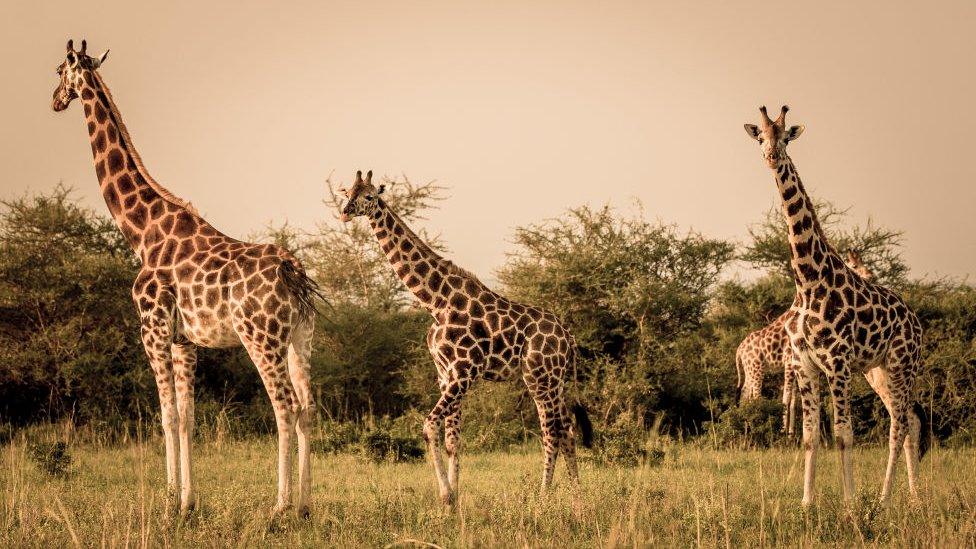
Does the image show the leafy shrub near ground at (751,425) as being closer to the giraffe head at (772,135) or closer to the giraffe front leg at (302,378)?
the giraffe head at (772,135)

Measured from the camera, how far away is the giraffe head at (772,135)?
846 centimetres

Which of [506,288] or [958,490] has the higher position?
[506,288]

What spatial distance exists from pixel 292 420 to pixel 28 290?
10159 mm

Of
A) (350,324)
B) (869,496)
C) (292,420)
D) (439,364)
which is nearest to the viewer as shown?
(292,420)

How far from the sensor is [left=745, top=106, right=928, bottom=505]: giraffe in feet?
28.0

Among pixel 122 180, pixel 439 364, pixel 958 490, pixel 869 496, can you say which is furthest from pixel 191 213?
pixel 958 490

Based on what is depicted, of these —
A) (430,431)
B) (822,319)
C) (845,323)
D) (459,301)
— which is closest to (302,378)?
(430,431)

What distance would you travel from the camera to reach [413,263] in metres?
9.74

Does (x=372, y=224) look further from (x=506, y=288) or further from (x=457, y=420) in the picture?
(x=506, y=288)

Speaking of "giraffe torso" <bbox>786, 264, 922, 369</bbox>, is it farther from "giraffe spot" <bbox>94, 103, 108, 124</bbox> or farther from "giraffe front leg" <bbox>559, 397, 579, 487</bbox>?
"giraffe spot" <bbox>94, 103, 108, 124</bbox>

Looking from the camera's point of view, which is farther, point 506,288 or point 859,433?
point 506,288

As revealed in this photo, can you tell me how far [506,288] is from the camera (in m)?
17.8

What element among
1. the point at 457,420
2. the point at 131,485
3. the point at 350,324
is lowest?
the point at 131,485

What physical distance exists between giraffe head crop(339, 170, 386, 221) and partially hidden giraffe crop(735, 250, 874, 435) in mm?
7327
